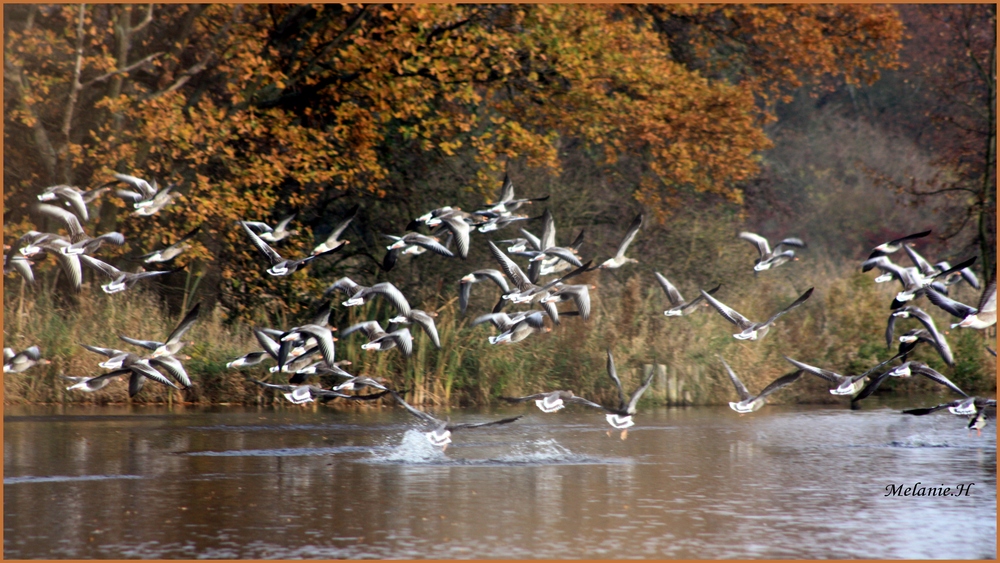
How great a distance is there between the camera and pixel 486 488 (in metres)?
11.2

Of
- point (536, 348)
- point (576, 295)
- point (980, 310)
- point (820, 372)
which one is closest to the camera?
point (980, 310)

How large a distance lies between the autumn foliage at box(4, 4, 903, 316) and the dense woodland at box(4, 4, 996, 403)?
0.05m

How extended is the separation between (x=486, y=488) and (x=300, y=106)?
34.2ft

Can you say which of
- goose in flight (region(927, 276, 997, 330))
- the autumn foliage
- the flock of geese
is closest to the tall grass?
the autumn foliage

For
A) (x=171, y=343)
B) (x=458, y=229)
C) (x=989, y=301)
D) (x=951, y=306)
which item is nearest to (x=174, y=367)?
(x=171, y=343)

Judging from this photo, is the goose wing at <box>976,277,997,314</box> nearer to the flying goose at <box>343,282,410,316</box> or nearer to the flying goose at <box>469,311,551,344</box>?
the flying goose at <box>469,311,551,344</box>

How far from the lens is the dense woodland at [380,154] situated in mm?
18312

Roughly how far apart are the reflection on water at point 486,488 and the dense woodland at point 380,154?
8.15ft

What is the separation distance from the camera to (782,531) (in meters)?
9.26

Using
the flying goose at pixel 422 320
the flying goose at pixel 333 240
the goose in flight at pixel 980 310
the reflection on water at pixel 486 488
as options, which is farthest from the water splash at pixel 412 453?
the goose in flight at pixel 980 310

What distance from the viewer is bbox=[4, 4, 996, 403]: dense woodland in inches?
721

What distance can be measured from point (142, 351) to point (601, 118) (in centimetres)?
835

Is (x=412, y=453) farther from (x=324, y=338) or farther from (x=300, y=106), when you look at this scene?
(x=300, y=106)

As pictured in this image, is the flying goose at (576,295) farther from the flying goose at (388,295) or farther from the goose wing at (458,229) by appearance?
the flying goose at (388,295)
